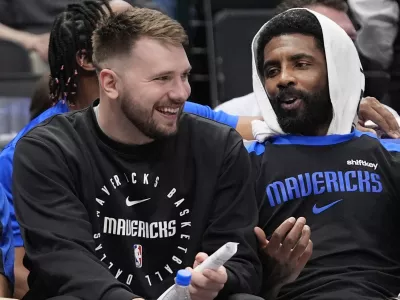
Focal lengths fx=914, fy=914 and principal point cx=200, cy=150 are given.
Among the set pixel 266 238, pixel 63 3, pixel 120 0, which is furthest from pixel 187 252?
pixel 63 3

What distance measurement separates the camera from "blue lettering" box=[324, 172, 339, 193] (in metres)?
2.81

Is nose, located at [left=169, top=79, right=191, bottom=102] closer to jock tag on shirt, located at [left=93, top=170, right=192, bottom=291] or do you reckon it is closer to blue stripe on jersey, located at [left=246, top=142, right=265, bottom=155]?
jock tag on shirt, located at [left=93, top=170, right=192, bottom=291]

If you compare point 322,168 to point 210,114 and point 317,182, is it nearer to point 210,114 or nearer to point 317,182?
point 317,182

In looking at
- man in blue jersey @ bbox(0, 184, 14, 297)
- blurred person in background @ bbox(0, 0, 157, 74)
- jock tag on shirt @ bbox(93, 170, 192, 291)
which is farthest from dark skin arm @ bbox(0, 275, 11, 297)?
blurred person in background @ bbox(0, 0, 157, 74)

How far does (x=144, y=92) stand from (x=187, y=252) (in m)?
0.45

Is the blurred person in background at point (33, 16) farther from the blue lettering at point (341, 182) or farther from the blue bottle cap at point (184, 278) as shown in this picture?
the blue bottle cap at point (184, 278)

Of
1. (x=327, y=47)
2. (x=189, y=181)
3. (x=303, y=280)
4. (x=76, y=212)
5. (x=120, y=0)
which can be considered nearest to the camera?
(x=76, y=212)

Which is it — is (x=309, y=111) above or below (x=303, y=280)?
above

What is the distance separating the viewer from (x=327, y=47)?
2936 mm

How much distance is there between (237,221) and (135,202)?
0.28 m

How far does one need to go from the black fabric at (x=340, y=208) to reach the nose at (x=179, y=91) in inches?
18.6

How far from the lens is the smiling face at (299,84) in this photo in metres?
2.93

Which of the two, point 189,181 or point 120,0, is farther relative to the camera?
point 120,0

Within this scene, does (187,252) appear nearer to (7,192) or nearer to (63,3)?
(7,192)
